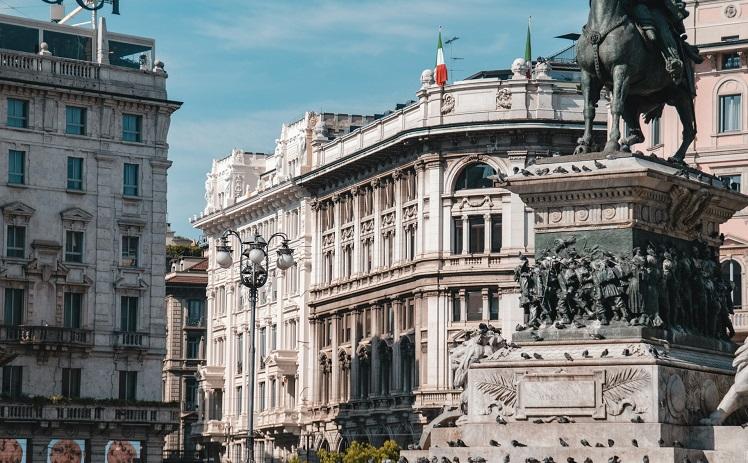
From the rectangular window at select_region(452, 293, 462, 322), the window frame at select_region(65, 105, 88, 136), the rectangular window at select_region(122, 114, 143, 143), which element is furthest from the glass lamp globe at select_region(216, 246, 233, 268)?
the rectangular window at select_region(452, 293, 462, 322)

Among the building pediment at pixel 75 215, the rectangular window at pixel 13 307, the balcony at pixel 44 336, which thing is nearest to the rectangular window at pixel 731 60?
the building pediment at pixel 75 215

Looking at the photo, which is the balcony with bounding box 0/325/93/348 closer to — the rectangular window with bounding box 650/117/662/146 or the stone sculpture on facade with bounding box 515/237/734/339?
the rectangular window with bounding box 650/117/662/146

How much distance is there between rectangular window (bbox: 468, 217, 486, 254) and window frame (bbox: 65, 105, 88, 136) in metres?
19.2

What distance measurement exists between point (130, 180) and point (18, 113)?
6675 mm

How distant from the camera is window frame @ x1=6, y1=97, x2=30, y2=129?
9188 centimetres

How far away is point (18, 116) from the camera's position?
3632 inches

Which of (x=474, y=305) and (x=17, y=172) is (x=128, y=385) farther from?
(x=474, y=305)

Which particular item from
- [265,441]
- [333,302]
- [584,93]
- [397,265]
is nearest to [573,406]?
[584,93]

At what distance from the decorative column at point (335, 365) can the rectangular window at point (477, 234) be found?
48.2 feet

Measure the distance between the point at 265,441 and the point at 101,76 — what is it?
109 feet

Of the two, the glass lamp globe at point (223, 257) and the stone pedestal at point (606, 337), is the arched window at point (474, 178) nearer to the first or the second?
the glass lamp globe at point (223, 257)

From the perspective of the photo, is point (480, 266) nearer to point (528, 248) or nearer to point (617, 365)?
point (528, 248)

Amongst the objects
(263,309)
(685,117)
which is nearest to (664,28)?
(685,117)

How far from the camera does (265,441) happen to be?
393ft
